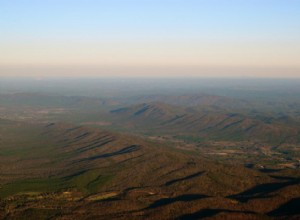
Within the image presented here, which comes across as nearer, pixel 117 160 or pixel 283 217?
pixel 283 217

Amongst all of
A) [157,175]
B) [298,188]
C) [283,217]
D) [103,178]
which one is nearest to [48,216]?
[103,178]

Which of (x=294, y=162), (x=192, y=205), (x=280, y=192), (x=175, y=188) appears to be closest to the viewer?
(x=192, y=205)

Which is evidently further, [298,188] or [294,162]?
[294,162]

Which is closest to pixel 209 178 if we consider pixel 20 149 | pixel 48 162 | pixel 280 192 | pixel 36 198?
pixel 280 192

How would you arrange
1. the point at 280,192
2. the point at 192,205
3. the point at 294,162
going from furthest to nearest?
the point at 294,162 < the point at 280,192 < the point at 192,205

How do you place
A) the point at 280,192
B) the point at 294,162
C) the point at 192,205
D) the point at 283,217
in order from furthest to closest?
the point at 294,162
the point at 280,192
the point at 192,205
the point at 283,217

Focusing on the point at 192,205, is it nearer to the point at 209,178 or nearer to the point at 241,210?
the point at 241,210

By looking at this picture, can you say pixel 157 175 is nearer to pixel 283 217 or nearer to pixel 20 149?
pixel 283 217

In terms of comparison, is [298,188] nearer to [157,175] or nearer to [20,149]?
[157,175]

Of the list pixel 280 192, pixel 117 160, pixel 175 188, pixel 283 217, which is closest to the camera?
pixel 283 217
